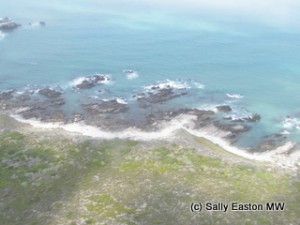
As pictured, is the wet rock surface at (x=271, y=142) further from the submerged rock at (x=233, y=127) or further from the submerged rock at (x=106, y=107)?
the submerged rock at (x=106, y=107)

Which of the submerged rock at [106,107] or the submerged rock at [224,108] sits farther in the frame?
the submerged rock at [224,108]

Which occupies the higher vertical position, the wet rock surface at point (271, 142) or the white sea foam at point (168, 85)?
the white sea foam at point (168, 85)

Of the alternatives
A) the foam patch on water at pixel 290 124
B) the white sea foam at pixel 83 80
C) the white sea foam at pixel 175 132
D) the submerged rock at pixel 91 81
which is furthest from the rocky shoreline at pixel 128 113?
the white sea foam at pixel 83 80

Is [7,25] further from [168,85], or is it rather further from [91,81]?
[168,85]

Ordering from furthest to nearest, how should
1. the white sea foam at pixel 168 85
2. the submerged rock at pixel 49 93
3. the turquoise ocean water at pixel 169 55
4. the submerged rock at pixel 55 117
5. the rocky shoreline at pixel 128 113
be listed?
the white sea foam at pixel 168 85
the turquoise ocean water at pixel 169 55
the submerged rock at pixel 49 93
the submerged rock at pixel 55 117
the rocky shoreline at pixel 128 113

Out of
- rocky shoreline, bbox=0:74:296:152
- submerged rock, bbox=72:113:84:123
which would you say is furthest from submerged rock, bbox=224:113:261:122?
submerged rock, bbox=72:113:84:123

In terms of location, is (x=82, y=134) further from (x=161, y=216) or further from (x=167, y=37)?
(x=167, y=37)

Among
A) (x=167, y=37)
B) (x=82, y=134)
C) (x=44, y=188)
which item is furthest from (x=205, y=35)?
(x=44, y=188)
